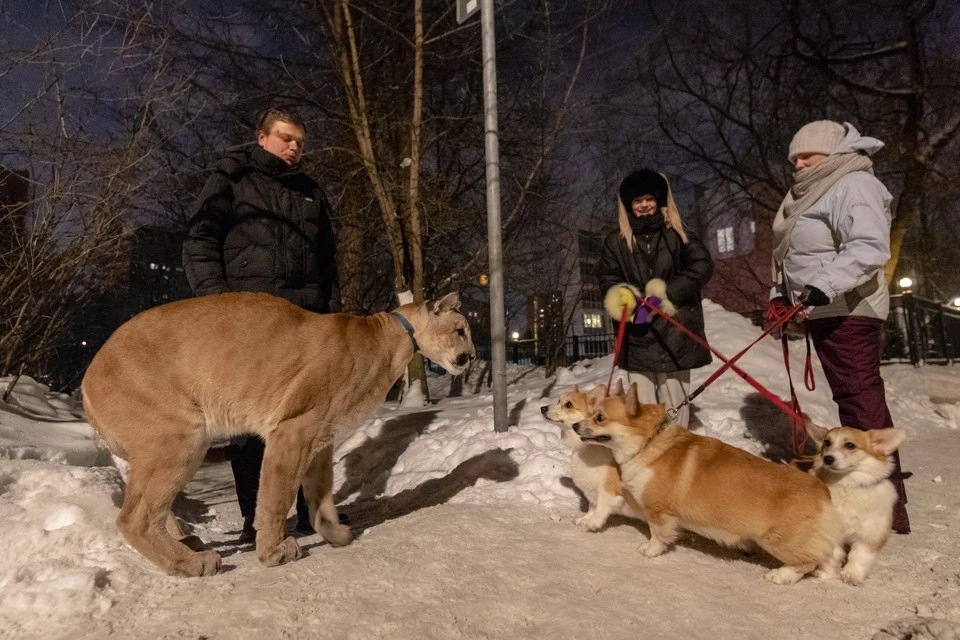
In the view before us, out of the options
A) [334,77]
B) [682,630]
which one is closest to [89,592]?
[682,630]

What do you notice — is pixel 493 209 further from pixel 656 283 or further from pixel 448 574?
pixel 448 574

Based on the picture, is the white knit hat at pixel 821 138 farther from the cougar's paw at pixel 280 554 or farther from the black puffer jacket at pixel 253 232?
the cougar's paw at pixel 280 554

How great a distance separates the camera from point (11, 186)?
19.8ft

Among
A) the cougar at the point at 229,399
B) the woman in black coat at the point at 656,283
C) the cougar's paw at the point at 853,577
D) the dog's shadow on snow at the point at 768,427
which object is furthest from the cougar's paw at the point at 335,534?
the dog's shadow on snow at the point at 768,427

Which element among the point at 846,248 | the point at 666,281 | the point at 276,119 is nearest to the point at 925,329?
the point at 666,281

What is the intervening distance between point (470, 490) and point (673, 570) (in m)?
1.89

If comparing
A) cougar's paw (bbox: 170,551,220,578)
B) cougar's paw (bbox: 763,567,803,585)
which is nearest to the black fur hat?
cougar's paw (bbox: 763,567,803,585)

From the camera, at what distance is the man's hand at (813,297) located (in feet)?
11.9

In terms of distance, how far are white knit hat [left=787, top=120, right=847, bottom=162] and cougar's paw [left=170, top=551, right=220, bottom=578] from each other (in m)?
4.48

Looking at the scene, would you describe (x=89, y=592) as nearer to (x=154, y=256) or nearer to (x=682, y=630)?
(x=682, y=630)

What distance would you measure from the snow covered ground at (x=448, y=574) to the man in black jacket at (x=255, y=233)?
2.08 feet

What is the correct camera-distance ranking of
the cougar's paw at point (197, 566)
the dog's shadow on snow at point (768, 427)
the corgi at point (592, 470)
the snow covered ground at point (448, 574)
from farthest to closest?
1. the dog's shadow on snow at point (768, 427)
2. the corgi at point (592, 470)
3. the cougar's paw at point (197, 566)
4. the snow covered ground at point (448, 574)

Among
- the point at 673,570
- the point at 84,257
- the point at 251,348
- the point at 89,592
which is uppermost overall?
the point at 84,257

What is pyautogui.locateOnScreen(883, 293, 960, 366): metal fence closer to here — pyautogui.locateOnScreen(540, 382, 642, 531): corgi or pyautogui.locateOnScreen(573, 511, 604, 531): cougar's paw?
pyautogui.locateOnScreen(540, 382, 642, 531): corgi
